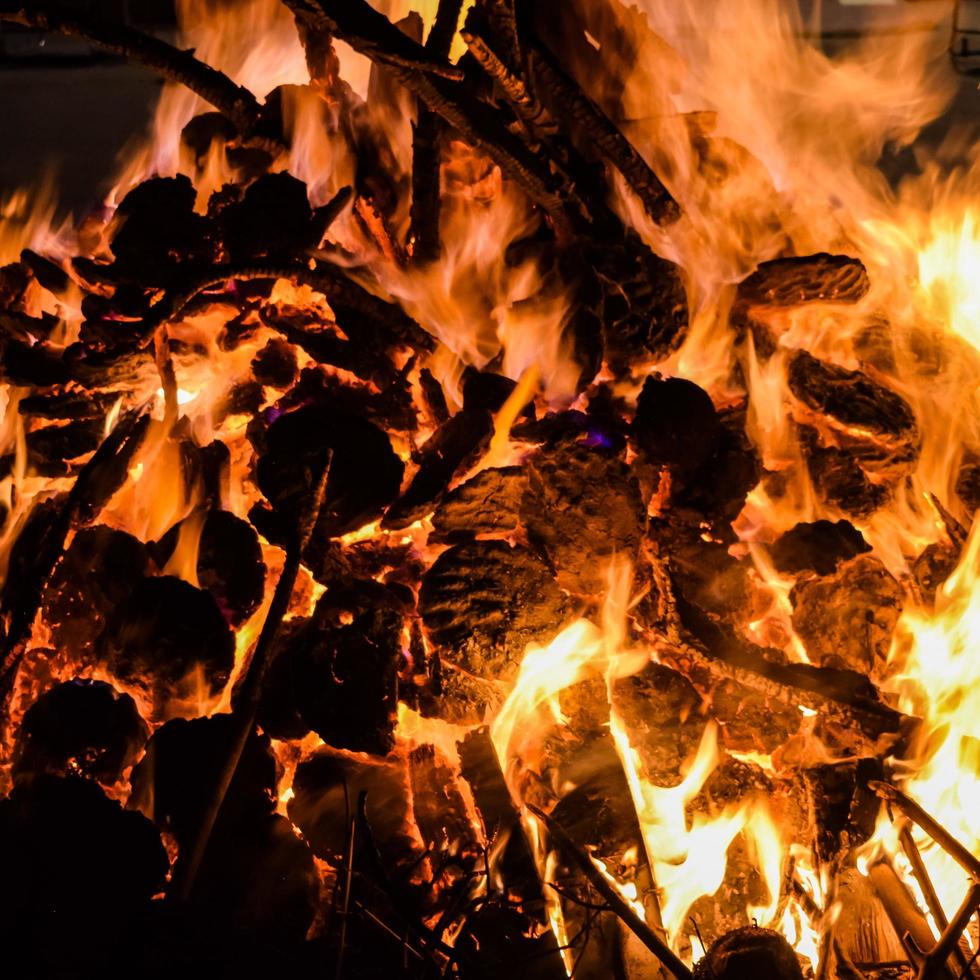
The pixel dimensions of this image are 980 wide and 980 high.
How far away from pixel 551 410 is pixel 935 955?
1.40 meters

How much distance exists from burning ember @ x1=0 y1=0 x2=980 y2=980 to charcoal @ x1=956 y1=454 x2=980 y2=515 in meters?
0.01

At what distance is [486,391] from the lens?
2.10 m

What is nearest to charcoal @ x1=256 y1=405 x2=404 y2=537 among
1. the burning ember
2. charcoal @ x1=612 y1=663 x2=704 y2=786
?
the burning ember

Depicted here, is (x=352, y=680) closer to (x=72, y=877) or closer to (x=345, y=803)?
(x=345, y=803)

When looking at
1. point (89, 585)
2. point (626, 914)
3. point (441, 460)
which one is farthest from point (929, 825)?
point (89, 585)

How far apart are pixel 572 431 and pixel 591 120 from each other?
923 millimetres

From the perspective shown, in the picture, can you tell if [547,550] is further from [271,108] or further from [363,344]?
[271,108]

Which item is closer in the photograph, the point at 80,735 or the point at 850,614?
the point at 80,735

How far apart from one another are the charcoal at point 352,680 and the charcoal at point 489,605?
0.37 ft

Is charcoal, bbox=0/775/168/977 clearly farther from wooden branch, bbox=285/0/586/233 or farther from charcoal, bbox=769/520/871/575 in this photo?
wooden branch, bbox=285/0/586/233

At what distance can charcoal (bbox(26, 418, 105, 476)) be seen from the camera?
83.4 inches

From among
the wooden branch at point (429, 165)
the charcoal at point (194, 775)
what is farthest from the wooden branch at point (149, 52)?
the charcoal at point (194, 775)

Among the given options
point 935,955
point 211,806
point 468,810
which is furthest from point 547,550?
point 935,955

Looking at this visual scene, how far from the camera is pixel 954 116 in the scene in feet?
15.8
